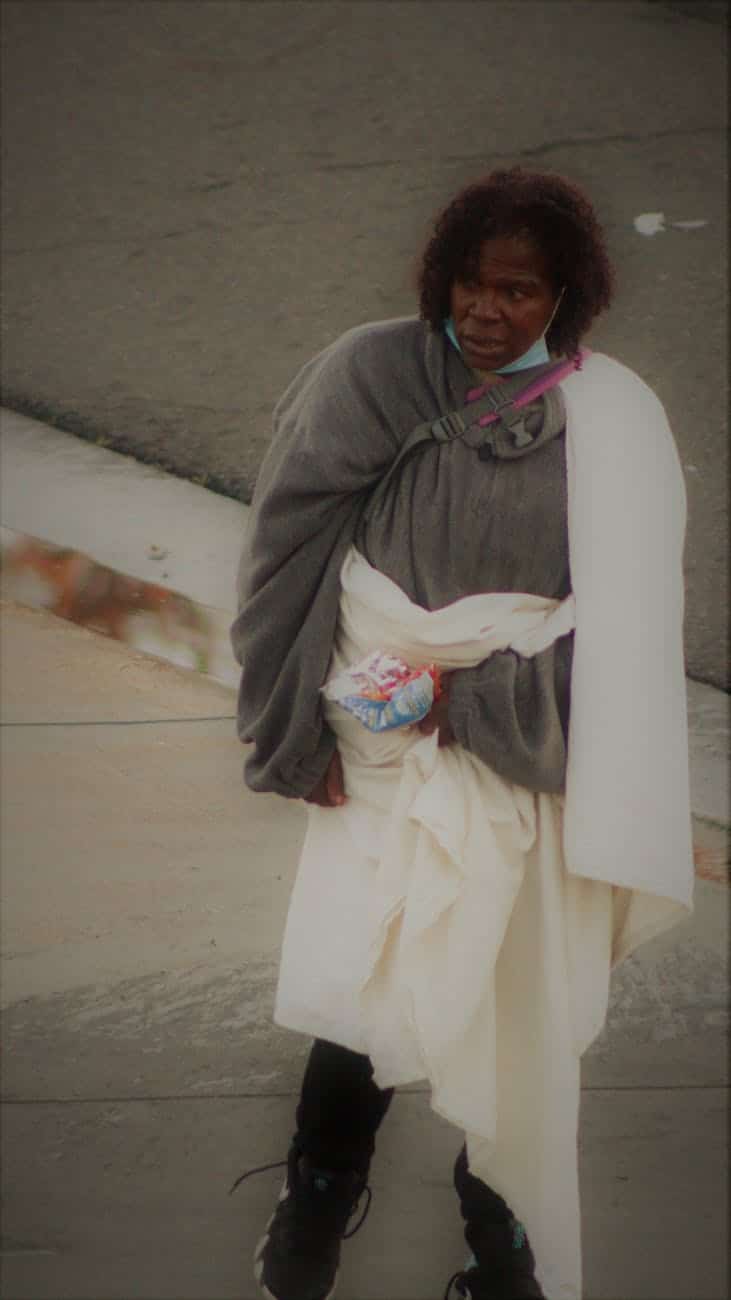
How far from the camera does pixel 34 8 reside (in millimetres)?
6129

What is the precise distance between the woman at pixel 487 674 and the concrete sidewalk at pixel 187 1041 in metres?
0.60

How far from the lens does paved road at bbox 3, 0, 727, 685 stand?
14.3 feet

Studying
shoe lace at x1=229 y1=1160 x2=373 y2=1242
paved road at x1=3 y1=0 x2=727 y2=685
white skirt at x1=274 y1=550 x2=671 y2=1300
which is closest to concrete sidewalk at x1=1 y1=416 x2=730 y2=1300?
shoe lace at x1=229 y1=1160 x2=373 y2=1242

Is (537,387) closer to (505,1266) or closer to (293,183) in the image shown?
(505,1266)

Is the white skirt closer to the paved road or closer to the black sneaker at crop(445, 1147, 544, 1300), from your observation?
the black sneaker at crop(445, 1147, 544, 1300)

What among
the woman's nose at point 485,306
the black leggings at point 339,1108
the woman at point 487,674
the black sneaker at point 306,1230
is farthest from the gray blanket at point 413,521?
the black sneaker at point 306,1230

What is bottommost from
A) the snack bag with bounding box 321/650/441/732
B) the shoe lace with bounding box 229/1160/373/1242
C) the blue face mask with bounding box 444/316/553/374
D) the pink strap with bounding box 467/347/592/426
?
the shoe lace with bounding box 229/1160/373/1242

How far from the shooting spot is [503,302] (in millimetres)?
2170

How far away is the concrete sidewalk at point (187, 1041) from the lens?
117 inches

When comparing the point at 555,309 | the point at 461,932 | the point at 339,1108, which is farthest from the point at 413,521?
the point at 339,1108

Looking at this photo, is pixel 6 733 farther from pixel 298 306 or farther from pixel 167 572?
pixel 298 306

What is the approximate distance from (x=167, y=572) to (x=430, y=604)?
140 centimetres

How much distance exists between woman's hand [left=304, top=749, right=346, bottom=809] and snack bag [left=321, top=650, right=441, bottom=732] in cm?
22

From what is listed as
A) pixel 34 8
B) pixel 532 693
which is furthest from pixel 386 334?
pixel 34 8
